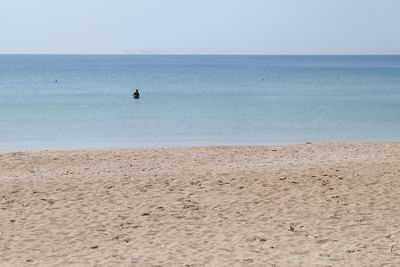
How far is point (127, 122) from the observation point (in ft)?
102

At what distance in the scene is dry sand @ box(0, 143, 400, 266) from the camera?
801 cm

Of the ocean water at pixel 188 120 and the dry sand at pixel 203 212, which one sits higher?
the ocean water at pixel 188 120

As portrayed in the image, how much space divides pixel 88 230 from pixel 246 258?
3014 millimetres

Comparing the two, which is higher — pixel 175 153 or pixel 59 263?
pixel 175 153

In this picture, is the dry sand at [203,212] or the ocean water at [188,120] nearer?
the dry sand at [203,212]

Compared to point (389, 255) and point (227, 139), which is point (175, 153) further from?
point (389, 255)

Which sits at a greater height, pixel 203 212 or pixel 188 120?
pixel 188 120

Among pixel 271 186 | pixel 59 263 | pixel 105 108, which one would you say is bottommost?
pixel 59 263

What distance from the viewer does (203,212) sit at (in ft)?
33.6

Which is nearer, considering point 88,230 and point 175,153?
point 88,230

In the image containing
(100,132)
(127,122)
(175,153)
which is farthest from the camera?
(127,122)

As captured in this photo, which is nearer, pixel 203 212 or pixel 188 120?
pixel 203 212

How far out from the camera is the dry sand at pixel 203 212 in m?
8.01

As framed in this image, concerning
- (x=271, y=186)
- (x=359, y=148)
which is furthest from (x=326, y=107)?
(x=271, y=186)
